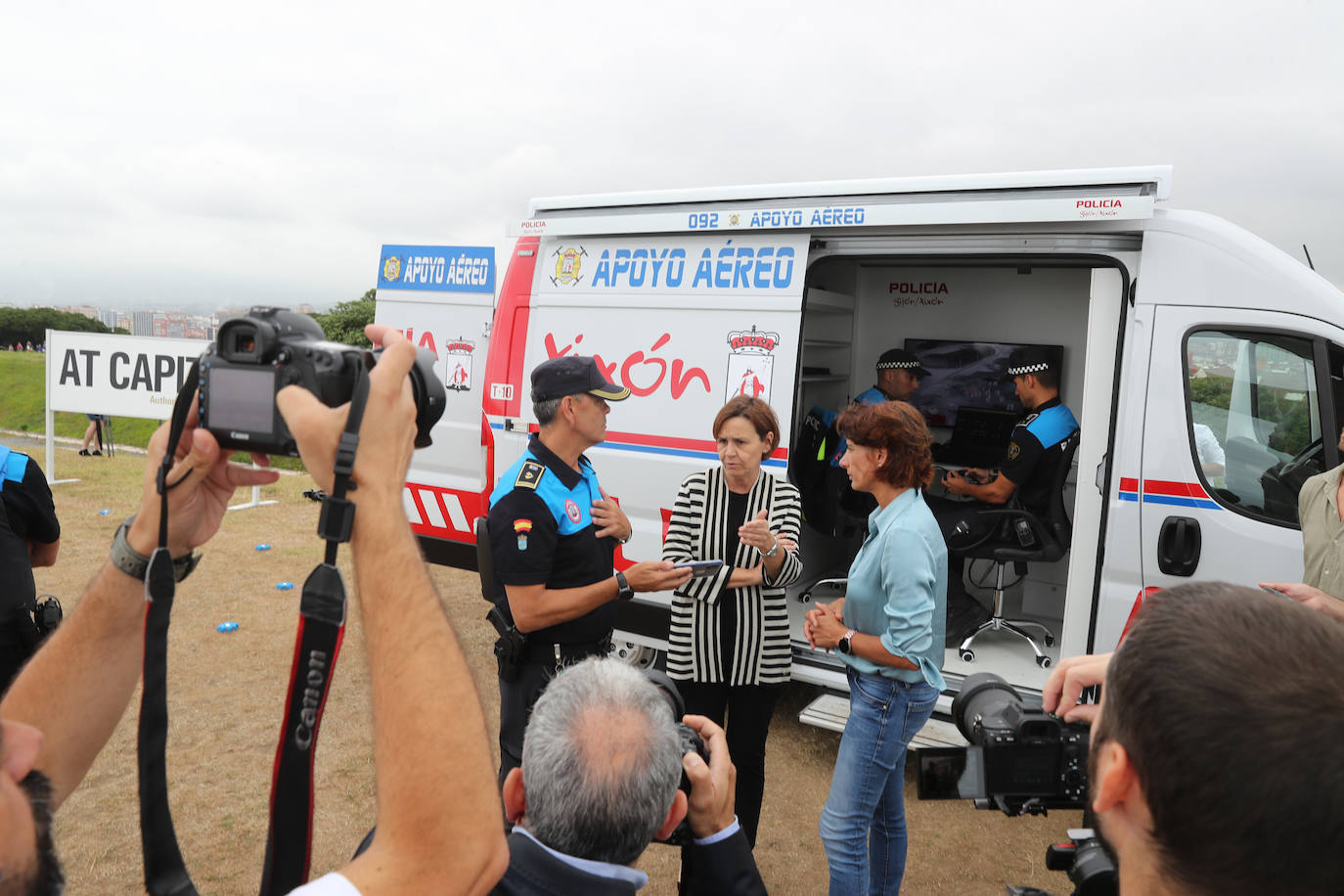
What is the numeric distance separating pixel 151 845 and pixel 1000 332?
6.32 m

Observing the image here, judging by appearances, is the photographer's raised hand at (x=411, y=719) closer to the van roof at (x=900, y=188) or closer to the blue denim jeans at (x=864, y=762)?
the blue denim jeans at (x=864, y=762)

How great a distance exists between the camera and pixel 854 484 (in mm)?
2754

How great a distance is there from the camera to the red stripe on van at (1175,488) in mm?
3592

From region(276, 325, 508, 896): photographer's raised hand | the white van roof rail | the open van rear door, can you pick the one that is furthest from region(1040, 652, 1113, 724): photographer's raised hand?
the open van rear door

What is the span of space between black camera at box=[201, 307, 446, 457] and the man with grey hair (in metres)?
0.48

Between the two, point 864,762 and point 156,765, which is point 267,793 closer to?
point 864,762

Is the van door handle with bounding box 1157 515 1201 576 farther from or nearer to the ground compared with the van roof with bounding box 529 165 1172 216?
nearer to the ground

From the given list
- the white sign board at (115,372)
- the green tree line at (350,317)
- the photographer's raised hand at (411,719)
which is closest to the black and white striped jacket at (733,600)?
the photographer's raised hand at (411,719)

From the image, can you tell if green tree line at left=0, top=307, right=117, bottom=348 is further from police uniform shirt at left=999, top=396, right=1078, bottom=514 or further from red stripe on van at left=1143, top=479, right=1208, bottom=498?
red stripe on van at left=1143, top=479, right=1208, bottom=498

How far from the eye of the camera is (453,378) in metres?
5.59

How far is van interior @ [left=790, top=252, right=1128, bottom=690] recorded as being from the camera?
585cm

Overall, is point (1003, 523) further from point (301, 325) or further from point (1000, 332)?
point (301, 325)

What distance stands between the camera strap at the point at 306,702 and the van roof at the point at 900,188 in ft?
11.4

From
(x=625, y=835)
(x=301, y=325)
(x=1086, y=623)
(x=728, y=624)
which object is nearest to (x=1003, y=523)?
A: (x=1086, y=623)
